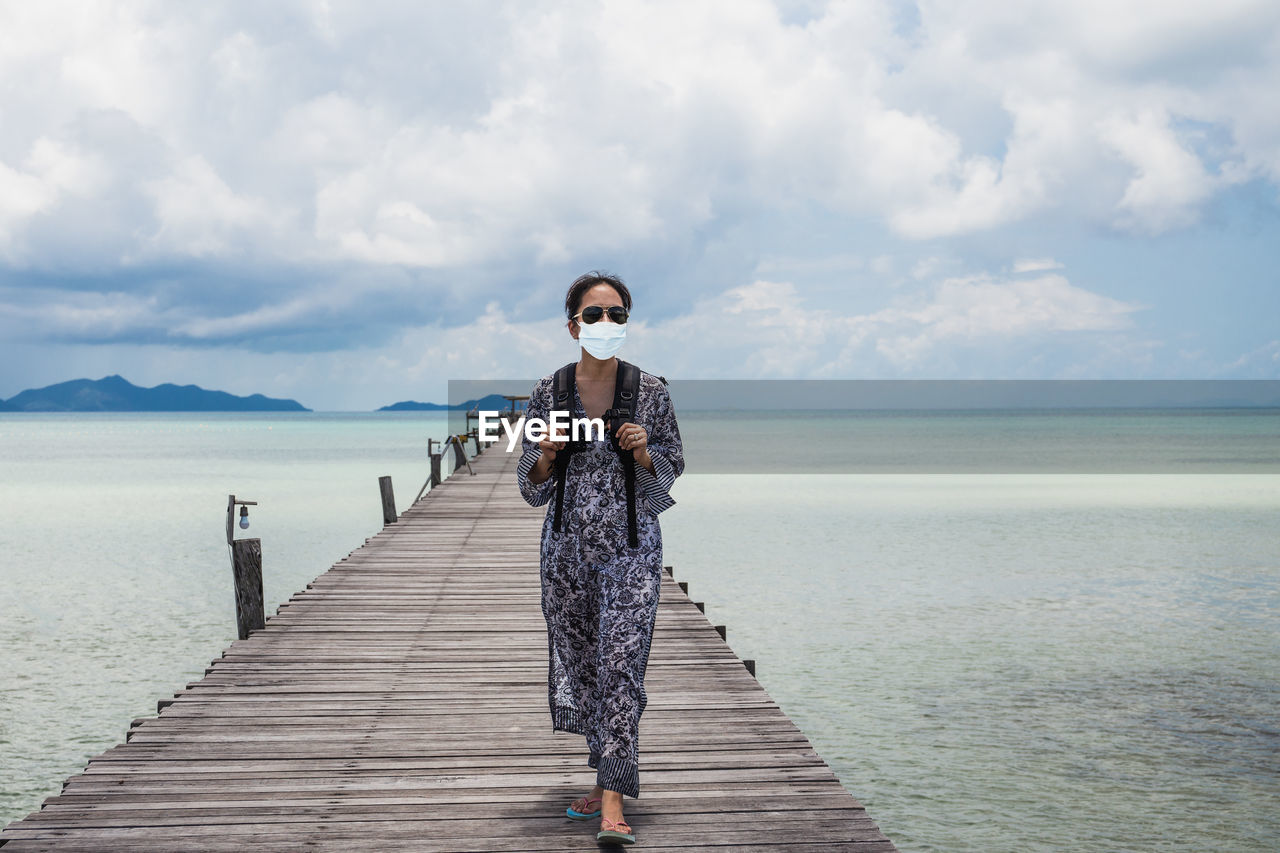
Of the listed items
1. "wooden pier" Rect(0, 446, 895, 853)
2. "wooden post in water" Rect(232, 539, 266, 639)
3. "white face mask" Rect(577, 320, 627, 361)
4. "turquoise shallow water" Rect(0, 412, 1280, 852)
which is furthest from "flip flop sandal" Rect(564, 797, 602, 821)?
"wooden post in water" Rect(232, 539, 266, 639)

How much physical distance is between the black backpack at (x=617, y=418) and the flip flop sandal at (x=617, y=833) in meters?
0.96

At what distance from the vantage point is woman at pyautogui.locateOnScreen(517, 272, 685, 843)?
3.40m

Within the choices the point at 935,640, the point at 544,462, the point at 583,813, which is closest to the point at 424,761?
the point at 583,813

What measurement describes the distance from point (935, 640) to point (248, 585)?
807 cm

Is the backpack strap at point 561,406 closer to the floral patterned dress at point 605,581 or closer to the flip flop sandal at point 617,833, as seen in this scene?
the floral patterned dress at point 605,581

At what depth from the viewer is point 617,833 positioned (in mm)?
3439

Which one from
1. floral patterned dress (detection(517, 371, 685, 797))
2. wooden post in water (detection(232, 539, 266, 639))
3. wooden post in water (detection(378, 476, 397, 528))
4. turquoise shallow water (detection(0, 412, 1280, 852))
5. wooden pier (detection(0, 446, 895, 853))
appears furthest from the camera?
wooden post in water (detection(378, 476, 397, 528))

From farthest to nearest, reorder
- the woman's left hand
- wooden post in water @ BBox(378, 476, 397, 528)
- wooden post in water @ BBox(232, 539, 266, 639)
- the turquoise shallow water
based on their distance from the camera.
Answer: wooden post in water @ BBox(378, 476, 397, 528)
wooden post in water @ BBox(232, 539, 266, 639)
the turquoise shallow water
the woman's left hand

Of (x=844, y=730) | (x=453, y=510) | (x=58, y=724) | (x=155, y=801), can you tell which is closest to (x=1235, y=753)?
(x=844, y=730)

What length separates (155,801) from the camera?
13.0 ft

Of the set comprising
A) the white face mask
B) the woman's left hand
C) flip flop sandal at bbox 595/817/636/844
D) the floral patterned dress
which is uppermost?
the white face mask

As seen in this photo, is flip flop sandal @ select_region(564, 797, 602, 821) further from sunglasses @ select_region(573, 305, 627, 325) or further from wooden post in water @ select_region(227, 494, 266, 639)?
wooden post in water @ select_region(227, 494, 266, 639)

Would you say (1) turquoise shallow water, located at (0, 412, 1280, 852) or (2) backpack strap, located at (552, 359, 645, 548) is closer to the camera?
(2) backpack strap, located at (552, 359, 645, 548)

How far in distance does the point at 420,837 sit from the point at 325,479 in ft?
144
